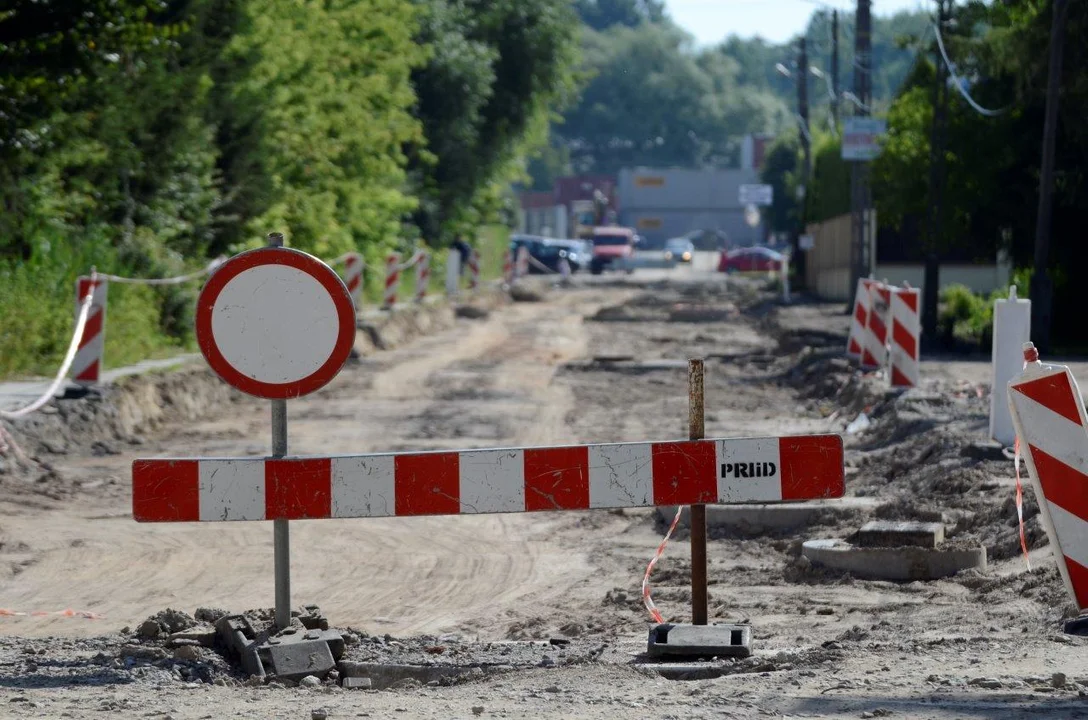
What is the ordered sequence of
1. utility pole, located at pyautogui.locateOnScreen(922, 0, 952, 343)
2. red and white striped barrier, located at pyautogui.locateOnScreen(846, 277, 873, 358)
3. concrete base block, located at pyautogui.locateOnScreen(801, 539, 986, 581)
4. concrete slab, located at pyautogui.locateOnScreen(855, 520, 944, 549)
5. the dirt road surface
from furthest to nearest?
1. utility pole, located at pyautogui.locateOnScreen(922, 0, 952, 343)
2. red and white striped barrier, located at pyautogui.locateOnScreen(846, 277, 873, 358)
3. concrete slab, located at pyautogui.locateOnScreen(855, 520, 944, 549)
4. concrete base block, located at pyautogui.locateOnScreen(801, 539, 986, 581)
5. the dirt road surface

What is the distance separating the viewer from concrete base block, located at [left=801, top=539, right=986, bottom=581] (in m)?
8.56

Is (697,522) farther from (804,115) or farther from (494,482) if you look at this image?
(804,115)

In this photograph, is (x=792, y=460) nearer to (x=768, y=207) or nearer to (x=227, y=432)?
(x=227, y=432)

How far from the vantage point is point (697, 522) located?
6.78 metres

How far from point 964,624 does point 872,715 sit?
201 centimetres

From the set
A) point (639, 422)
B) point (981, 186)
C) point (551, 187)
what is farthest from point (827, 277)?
point (551, 187)

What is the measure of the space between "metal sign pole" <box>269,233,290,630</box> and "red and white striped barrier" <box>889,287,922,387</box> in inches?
414

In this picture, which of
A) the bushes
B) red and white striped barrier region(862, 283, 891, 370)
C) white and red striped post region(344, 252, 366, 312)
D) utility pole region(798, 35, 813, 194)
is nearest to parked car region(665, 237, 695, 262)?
utility pole region(798, 35, 813, 194)

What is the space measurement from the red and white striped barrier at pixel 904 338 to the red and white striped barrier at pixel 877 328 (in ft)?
5.13

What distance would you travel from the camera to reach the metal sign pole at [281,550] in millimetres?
6633

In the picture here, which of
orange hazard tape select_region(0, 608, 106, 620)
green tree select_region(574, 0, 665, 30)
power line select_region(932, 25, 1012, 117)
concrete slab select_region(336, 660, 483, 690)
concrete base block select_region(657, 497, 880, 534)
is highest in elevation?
green tree select_region(574, 0, 665, 30)

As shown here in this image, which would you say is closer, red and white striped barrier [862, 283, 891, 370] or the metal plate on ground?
the metal plate on ground

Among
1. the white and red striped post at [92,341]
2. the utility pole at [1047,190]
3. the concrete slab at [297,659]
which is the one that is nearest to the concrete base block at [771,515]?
the concrete slab at [297,659]

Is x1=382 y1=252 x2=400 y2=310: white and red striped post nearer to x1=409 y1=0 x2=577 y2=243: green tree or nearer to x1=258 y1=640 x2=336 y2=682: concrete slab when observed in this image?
x1=409 y1=0 x2=577 y2=243: green tree
